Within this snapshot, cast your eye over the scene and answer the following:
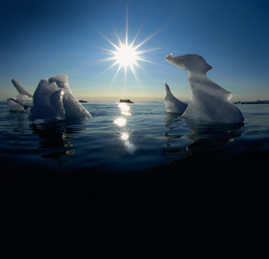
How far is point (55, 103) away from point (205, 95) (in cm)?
676

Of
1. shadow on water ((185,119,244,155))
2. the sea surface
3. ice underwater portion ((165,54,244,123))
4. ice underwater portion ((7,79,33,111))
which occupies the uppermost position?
ice underwater portion ((7,79,33,111))

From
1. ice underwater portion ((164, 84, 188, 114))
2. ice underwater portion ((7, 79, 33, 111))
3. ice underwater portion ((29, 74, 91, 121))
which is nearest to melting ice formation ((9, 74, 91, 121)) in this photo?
ice underwater portion ((29, 74, 91, 121))

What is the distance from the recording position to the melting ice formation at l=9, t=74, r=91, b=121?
660 cm

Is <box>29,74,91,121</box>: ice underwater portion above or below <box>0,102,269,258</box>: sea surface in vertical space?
above

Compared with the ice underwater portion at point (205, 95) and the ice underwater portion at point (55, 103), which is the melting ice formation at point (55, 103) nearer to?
the ice underwater portion at point (55, 103)

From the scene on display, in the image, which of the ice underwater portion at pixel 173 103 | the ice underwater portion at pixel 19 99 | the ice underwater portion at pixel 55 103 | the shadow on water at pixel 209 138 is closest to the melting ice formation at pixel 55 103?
the ice underwater portion at pixel 55 103

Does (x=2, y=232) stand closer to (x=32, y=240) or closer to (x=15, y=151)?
(x=32, y=240)

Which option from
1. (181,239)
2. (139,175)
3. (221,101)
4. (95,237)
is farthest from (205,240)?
(221,101)

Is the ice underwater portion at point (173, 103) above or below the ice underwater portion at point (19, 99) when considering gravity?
below

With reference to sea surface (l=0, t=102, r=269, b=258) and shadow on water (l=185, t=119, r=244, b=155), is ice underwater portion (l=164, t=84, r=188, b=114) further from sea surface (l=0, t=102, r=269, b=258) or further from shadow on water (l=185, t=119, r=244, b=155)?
sea surface (l=0, t=102, r=269, b=258)

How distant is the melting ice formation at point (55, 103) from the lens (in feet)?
21.7

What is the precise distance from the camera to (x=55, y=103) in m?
6.68

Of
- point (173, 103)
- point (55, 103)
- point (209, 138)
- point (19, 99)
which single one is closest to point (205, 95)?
point (209, 138)

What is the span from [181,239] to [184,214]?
0.25 meters
